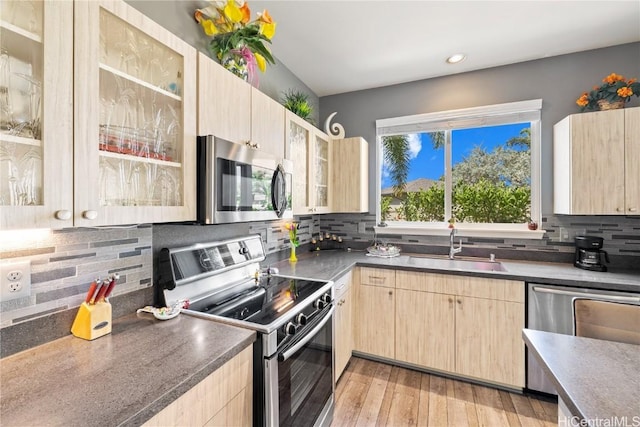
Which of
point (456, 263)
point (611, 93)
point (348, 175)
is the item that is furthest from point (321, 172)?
point (611, 93)

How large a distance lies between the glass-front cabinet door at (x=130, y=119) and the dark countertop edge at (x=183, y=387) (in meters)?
0.55

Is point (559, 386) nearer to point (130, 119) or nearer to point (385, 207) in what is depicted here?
point (130, 119)

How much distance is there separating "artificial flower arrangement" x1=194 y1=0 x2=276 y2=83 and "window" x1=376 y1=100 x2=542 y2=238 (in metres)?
Answer: 1.77

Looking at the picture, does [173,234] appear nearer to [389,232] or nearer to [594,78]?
[389,232]

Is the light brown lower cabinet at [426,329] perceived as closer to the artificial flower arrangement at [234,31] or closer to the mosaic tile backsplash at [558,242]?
the mosaic tile backsplash at [558,242]

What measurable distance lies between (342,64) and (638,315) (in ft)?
8.31

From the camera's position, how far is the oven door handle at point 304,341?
1.15 metres

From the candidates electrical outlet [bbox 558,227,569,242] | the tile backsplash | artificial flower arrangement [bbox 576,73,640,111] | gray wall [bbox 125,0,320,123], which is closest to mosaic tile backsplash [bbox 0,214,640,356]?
the tile backsplash

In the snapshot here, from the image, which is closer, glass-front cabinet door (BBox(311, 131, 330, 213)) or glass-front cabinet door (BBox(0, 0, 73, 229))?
glass-front cabinet door (BBox(0, 0, 73, 229))

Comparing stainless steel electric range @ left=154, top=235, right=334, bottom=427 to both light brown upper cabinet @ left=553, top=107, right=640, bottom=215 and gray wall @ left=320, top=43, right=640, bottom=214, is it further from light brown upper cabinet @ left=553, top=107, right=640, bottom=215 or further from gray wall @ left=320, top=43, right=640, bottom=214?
light brown upper cabinet @ left=553, top=107, right=640, bottom=215

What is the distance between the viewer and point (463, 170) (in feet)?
9.29

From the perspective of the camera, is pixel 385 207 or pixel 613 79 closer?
pixel 613 79

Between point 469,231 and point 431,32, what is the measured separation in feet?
5.77

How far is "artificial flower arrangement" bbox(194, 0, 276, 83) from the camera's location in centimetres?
153
